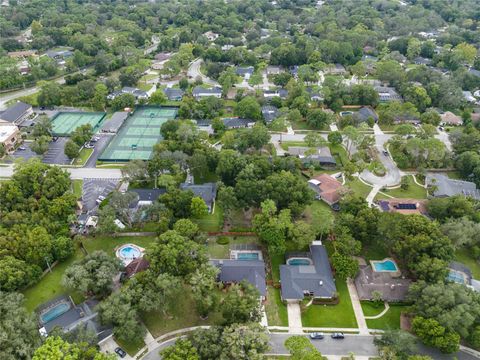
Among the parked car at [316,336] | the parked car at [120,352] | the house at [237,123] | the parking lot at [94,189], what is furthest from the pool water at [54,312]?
the house at [237,123]

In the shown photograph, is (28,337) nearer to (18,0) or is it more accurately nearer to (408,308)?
(408,308)

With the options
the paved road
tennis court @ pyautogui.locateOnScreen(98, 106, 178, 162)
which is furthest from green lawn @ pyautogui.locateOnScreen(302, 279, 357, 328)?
tennis court @ pyautogui.locateOnScreen(98, 106, 178, 162)

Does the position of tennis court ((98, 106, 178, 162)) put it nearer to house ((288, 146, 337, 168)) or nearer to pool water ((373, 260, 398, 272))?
house ((288, 146, 337, 168))

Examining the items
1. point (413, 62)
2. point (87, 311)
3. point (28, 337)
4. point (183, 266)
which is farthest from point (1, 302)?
point (413, 62)

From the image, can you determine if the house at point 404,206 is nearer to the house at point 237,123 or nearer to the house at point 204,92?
the house at point 237,123

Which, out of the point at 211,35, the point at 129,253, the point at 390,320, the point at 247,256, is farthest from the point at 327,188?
the point at 211,35
